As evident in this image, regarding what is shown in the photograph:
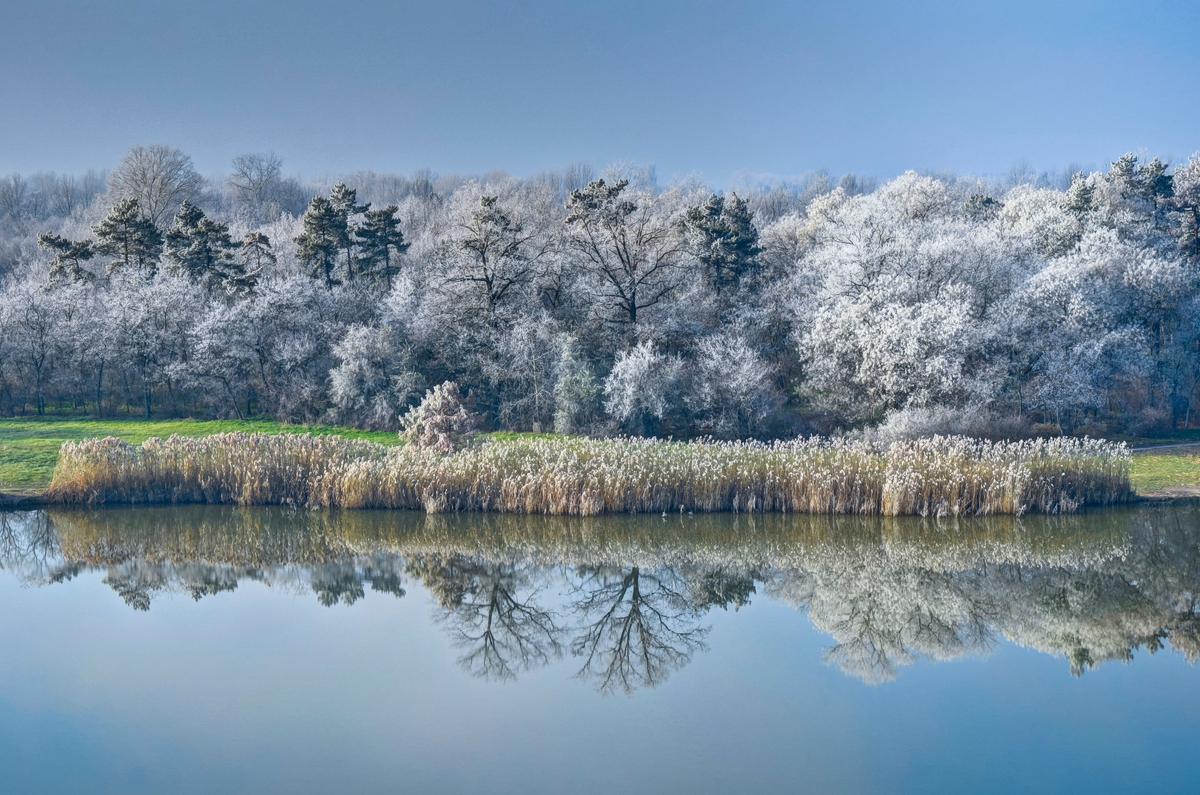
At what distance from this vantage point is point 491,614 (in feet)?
58.8

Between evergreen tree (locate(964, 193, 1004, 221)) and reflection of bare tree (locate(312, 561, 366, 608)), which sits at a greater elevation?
evergreen tree (locate(964, 193, 1004, 221))

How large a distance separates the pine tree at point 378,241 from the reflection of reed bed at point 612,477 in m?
22.7

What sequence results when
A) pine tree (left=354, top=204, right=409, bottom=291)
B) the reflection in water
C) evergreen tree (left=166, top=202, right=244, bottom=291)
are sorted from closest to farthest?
the reflection in water
evergreen tree (left=166, top=202, right=244, bottom=291)
pine tree (left=354, top=204, right=409, bottom=291)

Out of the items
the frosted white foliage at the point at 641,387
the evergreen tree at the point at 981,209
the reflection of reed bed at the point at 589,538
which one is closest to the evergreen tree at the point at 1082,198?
the evergreen tree at the point at 981,209

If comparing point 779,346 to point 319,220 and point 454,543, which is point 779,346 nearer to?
point 319,220

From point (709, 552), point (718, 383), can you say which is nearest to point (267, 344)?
point (718, 383)

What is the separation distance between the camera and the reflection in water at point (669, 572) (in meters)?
16.3

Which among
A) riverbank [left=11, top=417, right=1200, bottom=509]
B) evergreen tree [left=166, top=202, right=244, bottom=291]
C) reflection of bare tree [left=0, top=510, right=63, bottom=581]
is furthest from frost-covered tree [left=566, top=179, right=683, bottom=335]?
reflection of bare tree [left=0, top=510, right=63, bottom=581]

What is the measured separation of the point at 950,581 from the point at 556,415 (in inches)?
847

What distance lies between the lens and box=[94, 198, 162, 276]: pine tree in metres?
49.8

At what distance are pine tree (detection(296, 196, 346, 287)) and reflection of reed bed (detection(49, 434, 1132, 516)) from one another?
2202 cm

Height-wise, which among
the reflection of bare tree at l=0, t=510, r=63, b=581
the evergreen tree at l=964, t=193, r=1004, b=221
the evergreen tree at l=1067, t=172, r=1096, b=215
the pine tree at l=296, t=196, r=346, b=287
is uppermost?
the evergreen tree at l=964, t=193, r=1004, b=221

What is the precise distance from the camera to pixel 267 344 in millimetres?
45312

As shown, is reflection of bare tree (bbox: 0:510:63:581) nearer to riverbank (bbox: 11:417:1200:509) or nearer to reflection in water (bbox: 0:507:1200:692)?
reflection in water (bbox: 0:507:1200:692)
